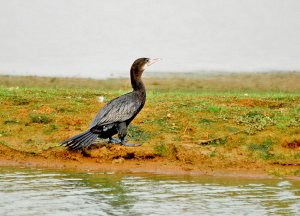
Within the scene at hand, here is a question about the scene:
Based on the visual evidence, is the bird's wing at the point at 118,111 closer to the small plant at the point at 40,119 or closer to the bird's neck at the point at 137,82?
the bird's neck at the point at 137,82

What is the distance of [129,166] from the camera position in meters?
12.2

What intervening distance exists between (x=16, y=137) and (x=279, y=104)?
224 inches

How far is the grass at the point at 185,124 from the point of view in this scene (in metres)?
12.3

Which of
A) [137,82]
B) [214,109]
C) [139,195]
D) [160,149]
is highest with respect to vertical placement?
[137,82]

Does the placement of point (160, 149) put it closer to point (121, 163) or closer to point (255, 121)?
point (121, 163)

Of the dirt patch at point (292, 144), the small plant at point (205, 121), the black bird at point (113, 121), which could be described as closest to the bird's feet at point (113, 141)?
the black bird at point (113, 121)

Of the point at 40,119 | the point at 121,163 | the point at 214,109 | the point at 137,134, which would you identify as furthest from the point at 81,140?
the point at 214,109

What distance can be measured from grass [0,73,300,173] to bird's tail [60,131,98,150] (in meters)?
0.73

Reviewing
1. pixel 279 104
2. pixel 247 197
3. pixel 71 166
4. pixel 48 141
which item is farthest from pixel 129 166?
pixel 279 104

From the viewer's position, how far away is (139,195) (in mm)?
10055

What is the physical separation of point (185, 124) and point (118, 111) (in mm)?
1690

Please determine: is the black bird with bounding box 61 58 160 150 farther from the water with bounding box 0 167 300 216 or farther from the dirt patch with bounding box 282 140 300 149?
the dirt patch with bounding box 282 140 300 149

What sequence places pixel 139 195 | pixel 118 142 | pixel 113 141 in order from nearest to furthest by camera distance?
1. pixel 139 195
2. pixel 118 142
3. pixel 113 141

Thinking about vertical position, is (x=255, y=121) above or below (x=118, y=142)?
above
